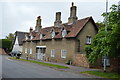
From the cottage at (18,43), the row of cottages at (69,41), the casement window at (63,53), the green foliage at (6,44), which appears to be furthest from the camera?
the green foliage at (6,44)

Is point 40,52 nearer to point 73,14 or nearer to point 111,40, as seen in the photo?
point 73,14

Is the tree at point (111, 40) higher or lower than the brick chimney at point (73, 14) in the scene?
lower

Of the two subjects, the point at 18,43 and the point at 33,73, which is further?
the point at 18,43

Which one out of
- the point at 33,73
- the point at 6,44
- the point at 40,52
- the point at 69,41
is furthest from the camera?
the point at 6,44

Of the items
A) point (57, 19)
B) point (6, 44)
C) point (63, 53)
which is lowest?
point (63, 53)

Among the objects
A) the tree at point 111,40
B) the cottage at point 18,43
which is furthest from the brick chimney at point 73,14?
the cottage at point 18,43

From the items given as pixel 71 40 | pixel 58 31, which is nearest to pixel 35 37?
pixel 58 31

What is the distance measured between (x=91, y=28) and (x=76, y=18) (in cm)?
481

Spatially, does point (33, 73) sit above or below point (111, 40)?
below

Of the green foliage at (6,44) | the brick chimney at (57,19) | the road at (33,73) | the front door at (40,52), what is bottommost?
the road at (33,73)

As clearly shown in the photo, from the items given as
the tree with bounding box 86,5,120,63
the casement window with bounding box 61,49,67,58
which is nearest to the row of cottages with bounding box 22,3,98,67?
the casement window with bounding box 61,49,67,58

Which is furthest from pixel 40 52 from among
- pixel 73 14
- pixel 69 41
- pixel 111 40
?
pixel 111 40

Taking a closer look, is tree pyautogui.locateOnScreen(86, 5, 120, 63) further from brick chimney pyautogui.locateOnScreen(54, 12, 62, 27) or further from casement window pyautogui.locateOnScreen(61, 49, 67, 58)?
brick chimney pyautogui.locateOnScreen(54, 12, 62, 27)

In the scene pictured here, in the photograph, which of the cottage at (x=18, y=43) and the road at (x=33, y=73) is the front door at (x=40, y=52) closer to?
the cottage at (x=18, y=43)
